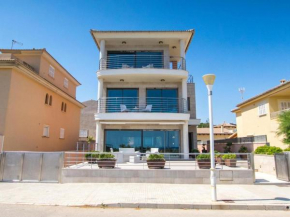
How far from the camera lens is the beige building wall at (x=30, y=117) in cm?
1409

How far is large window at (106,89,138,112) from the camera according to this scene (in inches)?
739

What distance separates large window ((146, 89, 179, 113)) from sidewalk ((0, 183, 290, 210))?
29.3 feet

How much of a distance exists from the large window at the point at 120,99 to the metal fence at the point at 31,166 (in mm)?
7808

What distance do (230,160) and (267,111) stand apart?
11.6 m

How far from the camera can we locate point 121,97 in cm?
1877

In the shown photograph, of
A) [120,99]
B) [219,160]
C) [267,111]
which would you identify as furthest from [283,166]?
[120,99]

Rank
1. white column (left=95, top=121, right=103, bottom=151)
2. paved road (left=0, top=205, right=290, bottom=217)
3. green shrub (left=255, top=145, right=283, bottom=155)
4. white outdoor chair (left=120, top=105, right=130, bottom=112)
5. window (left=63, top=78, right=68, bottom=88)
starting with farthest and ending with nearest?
window (left=63, top=78, right=68, bottom=88), white outdoor chair (left=120, top=105, right=130, bottom=112), white column (left=95, top=121, right=103, bottom=151), green shrub (left=255, top=145, right=283, bottom=155), paved road (left=0, top=205, right=290, bottom=217)

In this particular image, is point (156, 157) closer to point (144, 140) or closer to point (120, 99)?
point (144, 140)

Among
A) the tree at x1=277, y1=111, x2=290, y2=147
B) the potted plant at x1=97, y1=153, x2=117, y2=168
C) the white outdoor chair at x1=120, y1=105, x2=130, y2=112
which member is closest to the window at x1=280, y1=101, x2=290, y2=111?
the tree at x1=277, y1=111, x2=290, y2=147

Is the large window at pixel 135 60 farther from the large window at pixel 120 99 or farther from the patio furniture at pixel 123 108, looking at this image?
the patio furniture at pixel 123 108

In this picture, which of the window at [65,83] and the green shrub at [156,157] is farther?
the window at [65,83]

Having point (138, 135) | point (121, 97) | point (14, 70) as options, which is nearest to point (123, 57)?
point (121, 97)

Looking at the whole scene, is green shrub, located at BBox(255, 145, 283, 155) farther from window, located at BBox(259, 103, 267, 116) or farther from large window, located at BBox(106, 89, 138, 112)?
large window, located at BBox(106, 89, 138, 112)

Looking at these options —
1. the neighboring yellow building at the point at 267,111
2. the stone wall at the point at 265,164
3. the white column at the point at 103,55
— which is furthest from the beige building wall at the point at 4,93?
the neighboring yellow building at the point at 267,111
